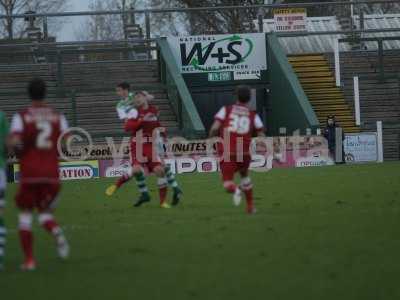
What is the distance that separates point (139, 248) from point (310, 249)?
2.13 meters

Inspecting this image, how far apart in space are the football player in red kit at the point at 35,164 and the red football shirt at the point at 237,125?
5422mm

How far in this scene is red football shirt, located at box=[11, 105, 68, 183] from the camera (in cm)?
1103

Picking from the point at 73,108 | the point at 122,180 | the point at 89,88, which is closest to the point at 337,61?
the point at 89,88

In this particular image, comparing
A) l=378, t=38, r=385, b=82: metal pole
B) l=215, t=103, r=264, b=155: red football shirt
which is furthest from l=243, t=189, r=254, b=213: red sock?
l=378, t=38, r=385, b=82: metal pole

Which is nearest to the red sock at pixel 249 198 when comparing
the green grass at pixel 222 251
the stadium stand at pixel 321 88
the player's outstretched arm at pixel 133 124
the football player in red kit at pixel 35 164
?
the green grass at pixel 222 251

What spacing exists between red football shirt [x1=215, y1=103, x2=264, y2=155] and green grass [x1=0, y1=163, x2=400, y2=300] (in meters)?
1.17

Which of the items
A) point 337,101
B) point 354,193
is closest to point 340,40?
point 337,101

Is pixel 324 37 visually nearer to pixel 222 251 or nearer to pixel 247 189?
pixel 247 189

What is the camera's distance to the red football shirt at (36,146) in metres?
11.0

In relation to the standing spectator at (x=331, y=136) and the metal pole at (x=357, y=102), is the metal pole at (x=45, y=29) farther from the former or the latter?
the metal pole at (x=357, y=102)

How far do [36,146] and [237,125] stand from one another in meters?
5.78

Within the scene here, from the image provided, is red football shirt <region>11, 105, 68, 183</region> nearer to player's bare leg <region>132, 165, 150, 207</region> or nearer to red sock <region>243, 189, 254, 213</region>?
red sock <region>243, 189, 254, 213</region>

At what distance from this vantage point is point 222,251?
12.2m

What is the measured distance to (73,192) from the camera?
2406 centimetres
